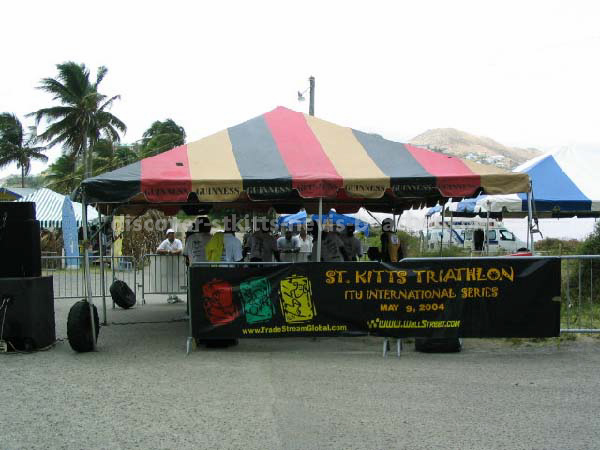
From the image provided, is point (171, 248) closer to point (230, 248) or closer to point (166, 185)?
point (230, 248)

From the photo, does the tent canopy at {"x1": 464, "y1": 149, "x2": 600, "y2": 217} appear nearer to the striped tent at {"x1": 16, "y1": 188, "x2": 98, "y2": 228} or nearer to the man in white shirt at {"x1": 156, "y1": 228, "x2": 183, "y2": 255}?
the man in white shirt at {"x1": 156, "y1": 228, "x2": 183, "y2": 255}

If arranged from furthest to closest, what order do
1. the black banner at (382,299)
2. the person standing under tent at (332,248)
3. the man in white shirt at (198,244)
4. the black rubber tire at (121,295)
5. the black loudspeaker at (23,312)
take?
the black rubber tire at (121,295) → the person standing under tent at (332,248) → the man in white shirt at (198,244) → the black loudspeaker at (23,312) → the black banner at (382,299)

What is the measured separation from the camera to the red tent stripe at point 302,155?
9.31 meters

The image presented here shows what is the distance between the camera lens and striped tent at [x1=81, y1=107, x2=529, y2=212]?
361 inches

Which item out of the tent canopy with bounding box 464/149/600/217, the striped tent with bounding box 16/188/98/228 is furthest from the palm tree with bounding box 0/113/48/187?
the tent canopy with bounding box 464/149/600/217

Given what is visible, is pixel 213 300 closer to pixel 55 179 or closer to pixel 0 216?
pixel 0 216

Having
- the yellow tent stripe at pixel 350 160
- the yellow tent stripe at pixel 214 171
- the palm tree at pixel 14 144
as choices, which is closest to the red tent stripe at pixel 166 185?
the yellow tent stripe at pixel 214 171

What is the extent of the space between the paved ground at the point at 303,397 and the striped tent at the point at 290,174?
230cm

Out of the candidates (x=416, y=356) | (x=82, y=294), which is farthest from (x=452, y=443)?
(x=82, y=294)

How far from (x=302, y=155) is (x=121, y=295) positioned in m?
5.81

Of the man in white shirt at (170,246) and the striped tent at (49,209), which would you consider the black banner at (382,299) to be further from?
the striped tent at (49,209)

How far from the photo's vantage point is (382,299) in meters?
8.56

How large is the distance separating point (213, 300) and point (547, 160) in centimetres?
1382

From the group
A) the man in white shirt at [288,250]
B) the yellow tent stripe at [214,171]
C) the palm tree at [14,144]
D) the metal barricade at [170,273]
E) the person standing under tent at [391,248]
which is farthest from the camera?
the palm tree at [14,144]
